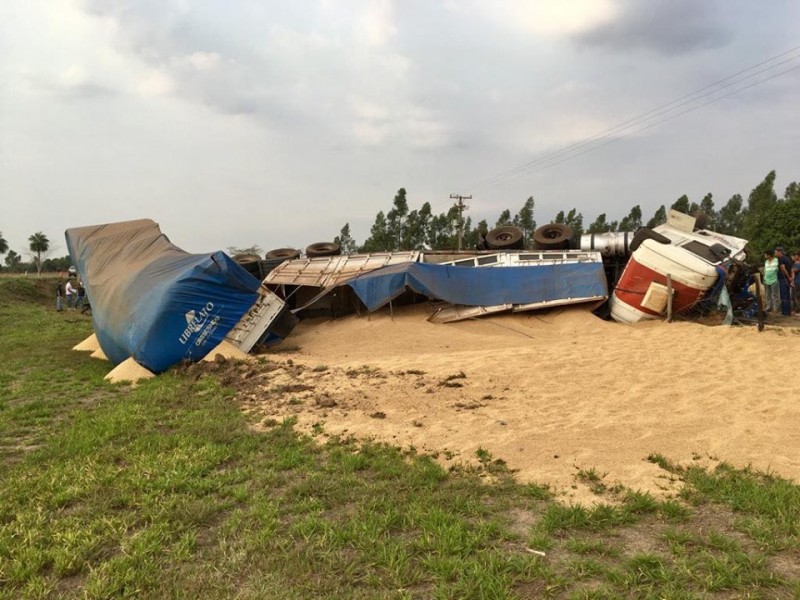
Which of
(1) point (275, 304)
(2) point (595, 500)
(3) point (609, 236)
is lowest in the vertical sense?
(2) point (595, 500)

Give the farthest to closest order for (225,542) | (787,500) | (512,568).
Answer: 1. (787,500)
2. (225,542)
3. (512,568)

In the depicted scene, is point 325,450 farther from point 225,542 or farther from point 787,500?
point 787,500

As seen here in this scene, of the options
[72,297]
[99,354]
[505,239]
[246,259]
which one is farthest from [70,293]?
[505,239]

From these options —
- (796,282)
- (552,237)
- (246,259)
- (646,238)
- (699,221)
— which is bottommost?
(796,282)

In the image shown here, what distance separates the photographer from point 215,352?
9.93 m

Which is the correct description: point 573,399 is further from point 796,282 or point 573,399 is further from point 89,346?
point 89,346

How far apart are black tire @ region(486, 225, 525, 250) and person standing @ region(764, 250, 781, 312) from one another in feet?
22.8

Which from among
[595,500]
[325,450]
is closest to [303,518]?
[325,450]

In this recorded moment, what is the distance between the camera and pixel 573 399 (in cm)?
584

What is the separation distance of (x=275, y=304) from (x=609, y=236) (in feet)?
33.0

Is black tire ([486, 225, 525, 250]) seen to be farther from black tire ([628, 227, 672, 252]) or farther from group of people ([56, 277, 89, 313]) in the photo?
group of people ([56, 277, 89, 313])

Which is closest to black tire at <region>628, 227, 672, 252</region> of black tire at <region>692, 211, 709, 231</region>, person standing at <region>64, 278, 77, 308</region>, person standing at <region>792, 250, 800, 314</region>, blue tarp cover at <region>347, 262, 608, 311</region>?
blue tarp cover at <region>347, 262, 608, 311</region>

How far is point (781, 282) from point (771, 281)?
360 millimetres

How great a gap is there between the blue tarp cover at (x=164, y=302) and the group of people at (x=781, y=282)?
1286 cm
